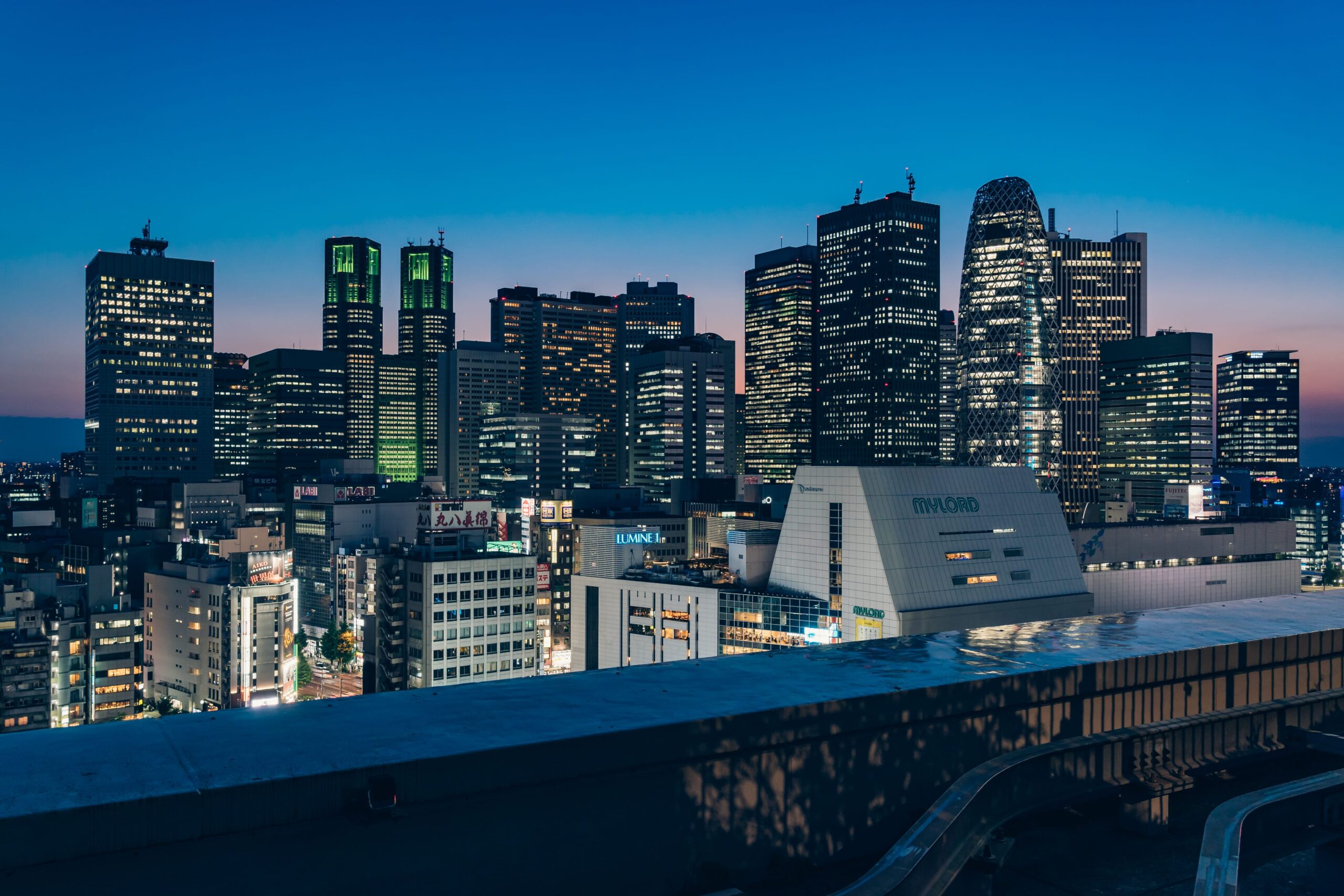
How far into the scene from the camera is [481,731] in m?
29.4

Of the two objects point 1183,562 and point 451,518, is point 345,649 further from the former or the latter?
point 1183,562

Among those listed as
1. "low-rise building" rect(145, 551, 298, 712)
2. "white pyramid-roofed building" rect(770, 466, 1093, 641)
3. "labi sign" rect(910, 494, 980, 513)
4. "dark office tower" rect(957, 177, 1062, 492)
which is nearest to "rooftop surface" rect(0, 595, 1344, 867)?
"white pyramid-roofed building" rect(770, 466, 1093, 641)

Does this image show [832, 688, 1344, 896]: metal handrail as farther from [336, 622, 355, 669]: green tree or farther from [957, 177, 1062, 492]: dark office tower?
[336, 622, 355, 669]: green tree

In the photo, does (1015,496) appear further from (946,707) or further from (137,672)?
(137,672)

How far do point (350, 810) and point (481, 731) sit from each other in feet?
16.4

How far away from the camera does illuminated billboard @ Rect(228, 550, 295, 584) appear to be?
151 m

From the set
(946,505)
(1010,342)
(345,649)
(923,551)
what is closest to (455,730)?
(923,551)

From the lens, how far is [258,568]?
15650 centimetres

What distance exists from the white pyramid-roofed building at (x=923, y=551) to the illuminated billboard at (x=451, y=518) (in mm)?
48781

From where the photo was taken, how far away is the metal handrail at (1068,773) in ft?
84.9

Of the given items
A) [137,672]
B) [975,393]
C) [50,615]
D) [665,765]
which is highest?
[975,393]

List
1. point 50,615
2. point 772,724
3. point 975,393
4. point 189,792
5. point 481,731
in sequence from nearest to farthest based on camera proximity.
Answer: point 189,792
point 481,731
point 772,724
point 50,615
point 975,393

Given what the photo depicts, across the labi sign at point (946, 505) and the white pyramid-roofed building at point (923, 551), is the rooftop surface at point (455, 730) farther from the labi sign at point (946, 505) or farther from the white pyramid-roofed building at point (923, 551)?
the labi sign at point (946, 505)

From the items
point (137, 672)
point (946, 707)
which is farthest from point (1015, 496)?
point (137, 672)
